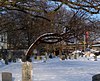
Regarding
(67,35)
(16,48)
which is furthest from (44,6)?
(16,48)

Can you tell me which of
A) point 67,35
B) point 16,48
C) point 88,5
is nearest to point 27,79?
point 67,35

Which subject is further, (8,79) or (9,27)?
(9,27)

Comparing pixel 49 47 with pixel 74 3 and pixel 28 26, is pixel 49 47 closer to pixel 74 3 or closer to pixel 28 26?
pixel 28 26

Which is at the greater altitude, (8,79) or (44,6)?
(44,6)

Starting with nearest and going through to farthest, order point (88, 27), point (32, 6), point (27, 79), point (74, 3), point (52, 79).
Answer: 1. point (74, 3)
2. point (32, 6)
3. point (27, 79)
4. point (52, 79)
5. point (88, 27)

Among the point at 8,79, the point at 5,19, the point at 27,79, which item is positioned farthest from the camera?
the point at 5,19

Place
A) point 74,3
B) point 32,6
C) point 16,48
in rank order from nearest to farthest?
point 74,3, point 32,6, point 16,48

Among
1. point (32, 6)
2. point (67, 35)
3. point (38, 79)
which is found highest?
point (32, 6)

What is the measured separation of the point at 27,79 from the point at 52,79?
→ 4.09 m

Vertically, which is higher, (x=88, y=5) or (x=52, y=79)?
(x=88, y=5)

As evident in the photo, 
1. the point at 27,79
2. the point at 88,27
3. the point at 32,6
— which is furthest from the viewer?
the point at 88,27

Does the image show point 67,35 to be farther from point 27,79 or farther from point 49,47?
point 49,47

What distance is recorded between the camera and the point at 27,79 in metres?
16.3

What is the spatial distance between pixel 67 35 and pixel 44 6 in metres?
1.93
